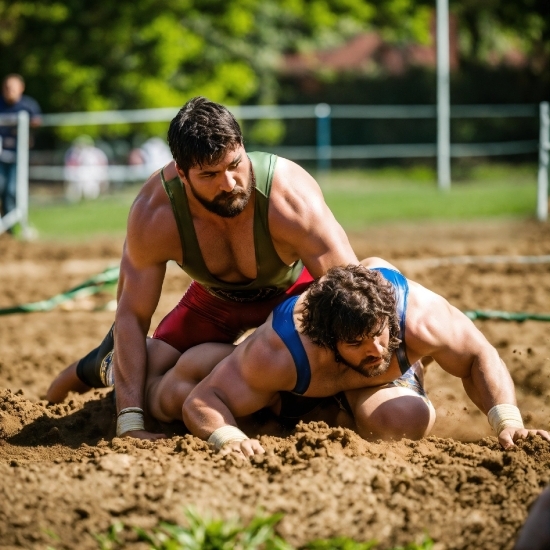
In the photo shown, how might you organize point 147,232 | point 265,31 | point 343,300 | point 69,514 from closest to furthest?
point 69,514, point 343,300, point 147,232, point 265,31

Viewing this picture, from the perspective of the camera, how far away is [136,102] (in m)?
23.5

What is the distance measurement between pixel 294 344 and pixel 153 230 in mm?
917

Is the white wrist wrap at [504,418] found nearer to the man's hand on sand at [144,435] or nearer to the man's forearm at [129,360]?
the man's hand on sand at [144,435]

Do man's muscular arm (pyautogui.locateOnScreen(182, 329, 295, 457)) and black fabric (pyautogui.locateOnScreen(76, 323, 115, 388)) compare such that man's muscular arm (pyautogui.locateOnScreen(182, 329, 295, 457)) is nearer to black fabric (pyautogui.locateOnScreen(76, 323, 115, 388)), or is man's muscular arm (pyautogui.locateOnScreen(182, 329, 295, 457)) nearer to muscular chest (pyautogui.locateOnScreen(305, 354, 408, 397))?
muscular chest (pyautogui.locateOnScreen(305, 354, 408, 397))

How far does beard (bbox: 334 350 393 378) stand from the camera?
3.97 metres

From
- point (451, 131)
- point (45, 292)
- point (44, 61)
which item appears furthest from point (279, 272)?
point (451, 131)

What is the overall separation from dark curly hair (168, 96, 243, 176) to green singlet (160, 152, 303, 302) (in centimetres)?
22

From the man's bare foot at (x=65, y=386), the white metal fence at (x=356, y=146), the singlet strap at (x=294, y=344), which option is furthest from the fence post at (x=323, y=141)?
the singlet strap at (x=294, y=344)

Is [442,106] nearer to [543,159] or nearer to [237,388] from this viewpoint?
[543,159]

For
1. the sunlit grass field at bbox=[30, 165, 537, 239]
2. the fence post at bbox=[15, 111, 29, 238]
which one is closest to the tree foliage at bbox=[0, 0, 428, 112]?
the sunlit grass field at bbox=[30, 165, 537, 239]

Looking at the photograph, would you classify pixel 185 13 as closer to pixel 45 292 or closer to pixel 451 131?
pixel 451 131

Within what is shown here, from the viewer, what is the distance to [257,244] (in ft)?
14.4

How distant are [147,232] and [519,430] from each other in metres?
1.87

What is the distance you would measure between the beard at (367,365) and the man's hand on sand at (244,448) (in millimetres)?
495
